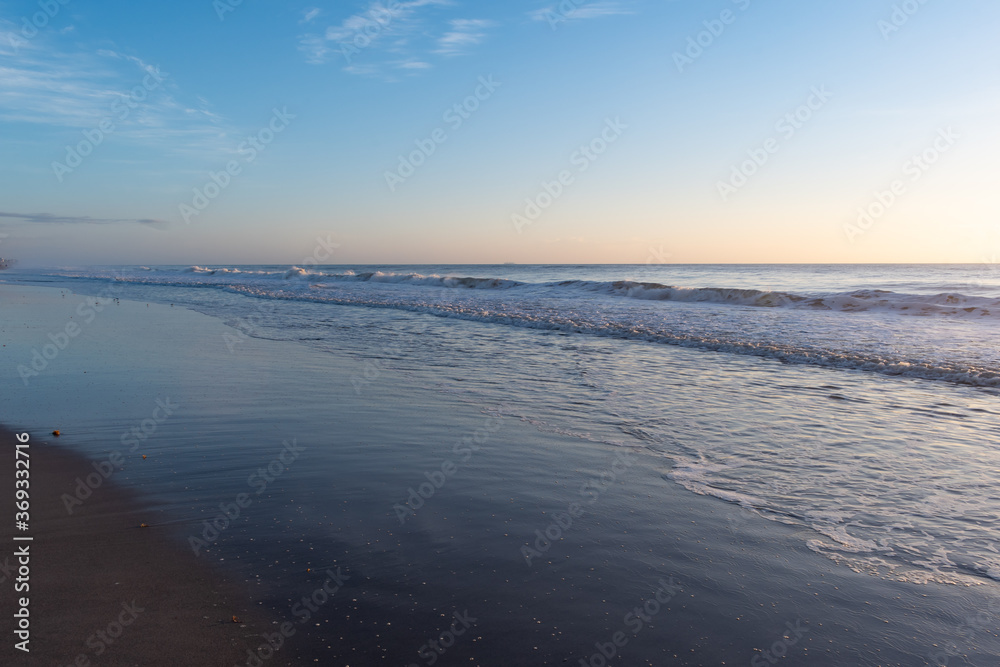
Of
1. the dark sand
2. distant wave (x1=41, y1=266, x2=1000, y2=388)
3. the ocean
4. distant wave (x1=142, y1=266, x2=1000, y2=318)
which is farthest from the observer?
distant wave (x1=142, y1=266, x2=1000, y2=318)

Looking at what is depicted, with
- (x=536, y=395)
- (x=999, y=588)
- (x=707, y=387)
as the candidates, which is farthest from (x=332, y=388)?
(x=999, y=588)

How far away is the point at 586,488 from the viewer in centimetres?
501

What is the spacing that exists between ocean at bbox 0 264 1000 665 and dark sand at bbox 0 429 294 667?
8.9 inches

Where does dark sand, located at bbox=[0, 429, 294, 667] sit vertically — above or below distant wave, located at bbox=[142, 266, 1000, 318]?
below

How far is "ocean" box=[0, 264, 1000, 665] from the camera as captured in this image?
121 inches

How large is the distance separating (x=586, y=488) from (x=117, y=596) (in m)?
3.42

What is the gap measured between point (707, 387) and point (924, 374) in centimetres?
453

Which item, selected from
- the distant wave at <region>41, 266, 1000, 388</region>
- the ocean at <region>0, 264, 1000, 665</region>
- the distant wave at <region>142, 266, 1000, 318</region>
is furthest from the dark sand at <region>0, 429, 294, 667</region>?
the distant wave at <region>142, 266, 1000, 318</region>

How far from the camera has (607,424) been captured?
705cm

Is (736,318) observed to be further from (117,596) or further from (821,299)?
(117,596)

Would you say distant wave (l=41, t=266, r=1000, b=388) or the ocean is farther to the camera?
distant wave (l=41, t=266, r=1000, b=388)

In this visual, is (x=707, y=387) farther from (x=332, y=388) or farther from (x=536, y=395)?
(x=332, y=388)

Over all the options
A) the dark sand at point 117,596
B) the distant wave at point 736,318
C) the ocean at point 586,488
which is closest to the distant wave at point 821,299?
the distant wave at point 736,318

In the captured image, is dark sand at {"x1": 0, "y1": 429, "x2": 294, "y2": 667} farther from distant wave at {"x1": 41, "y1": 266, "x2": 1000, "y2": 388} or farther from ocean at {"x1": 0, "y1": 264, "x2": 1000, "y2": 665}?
distant wave at {"x1": 41, "y1": 266, "x2": 1000, "y2": 388}
